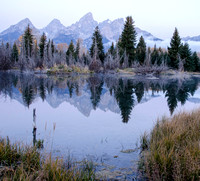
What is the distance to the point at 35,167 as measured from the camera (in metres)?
3.66

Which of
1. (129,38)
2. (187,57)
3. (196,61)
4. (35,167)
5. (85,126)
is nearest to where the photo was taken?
(35,167)

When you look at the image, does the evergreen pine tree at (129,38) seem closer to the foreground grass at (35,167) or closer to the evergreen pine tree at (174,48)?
the evergreen pine tree at (174,48)

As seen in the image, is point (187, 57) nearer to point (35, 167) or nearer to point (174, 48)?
point (174, 48)

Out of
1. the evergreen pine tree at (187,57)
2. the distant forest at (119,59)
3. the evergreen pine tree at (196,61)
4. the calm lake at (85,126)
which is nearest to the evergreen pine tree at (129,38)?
the distant forest at (119,59)

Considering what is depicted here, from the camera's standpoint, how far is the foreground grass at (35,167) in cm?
316

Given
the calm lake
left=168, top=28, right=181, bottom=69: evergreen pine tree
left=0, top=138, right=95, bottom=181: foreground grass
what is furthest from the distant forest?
left=0, top=138, right=95, bottom=181: foreground grass

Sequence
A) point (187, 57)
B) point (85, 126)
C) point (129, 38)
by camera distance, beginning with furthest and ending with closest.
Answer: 1. point (187, 57)
2. point (129, 38)
3. point (85, 126)

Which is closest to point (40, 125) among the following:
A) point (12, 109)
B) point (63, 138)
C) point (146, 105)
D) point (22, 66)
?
point (63, 138)

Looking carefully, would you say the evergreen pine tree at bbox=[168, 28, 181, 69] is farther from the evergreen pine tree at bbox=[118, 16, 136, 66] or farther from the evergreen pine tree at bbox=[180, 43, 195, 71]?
the evergreen pine tree at bbox=[118, 16, 136, 66]

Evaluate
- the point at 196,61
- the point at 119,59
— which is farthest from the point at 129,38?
the point at 196,61

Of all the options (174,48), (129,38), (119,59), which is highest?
(129,38)

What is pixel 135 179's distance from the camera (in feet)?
12.7

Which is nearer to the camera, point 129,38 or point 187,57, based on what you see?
point 129,38

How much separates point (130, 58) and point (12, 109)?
3645 centimetres
